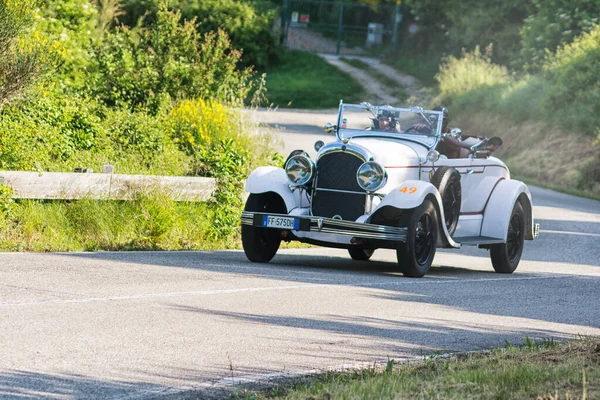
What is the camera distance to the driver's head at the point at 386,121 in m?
14.4

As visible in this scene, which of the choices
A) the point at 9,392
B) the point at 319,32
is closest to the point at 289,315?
the point at 9,392

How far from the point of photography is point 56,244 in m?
12.8

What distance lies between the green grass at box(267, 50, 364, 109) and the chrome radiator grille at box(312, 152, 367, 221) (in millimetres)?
32671

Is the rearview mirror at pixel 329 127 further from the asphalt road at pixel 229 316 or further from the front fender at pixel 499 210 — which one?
the front fender at pixel 499 210

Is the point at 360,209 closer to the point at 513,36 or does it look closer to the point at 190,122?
the point at 190,122

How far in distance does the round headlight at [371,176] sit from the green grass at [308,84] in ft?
108

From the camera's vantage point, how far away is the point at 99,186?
13.8 m

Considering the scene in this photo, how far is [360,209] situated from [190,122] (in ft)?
20.1

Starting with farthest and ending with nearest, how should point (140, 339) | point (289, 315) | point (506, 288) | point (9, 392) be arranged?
point (506, 288) < point (289, 315) < point (140, 339) < point (9, 392)

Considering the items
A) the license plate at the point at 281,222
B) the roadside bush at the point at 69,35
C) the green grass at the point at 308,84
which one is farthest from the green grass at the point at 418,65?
the license plate at the point at 281,222

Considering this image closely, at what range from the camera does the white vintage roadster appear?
1243 centimetres

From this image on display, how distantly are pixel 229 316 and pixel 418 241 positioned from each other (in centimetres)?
436

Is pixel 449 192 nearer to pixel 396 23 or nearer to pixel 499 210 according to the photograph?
pixel 499 210

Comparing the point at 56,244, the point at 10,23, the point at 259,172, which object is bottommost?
the point at 56,244
